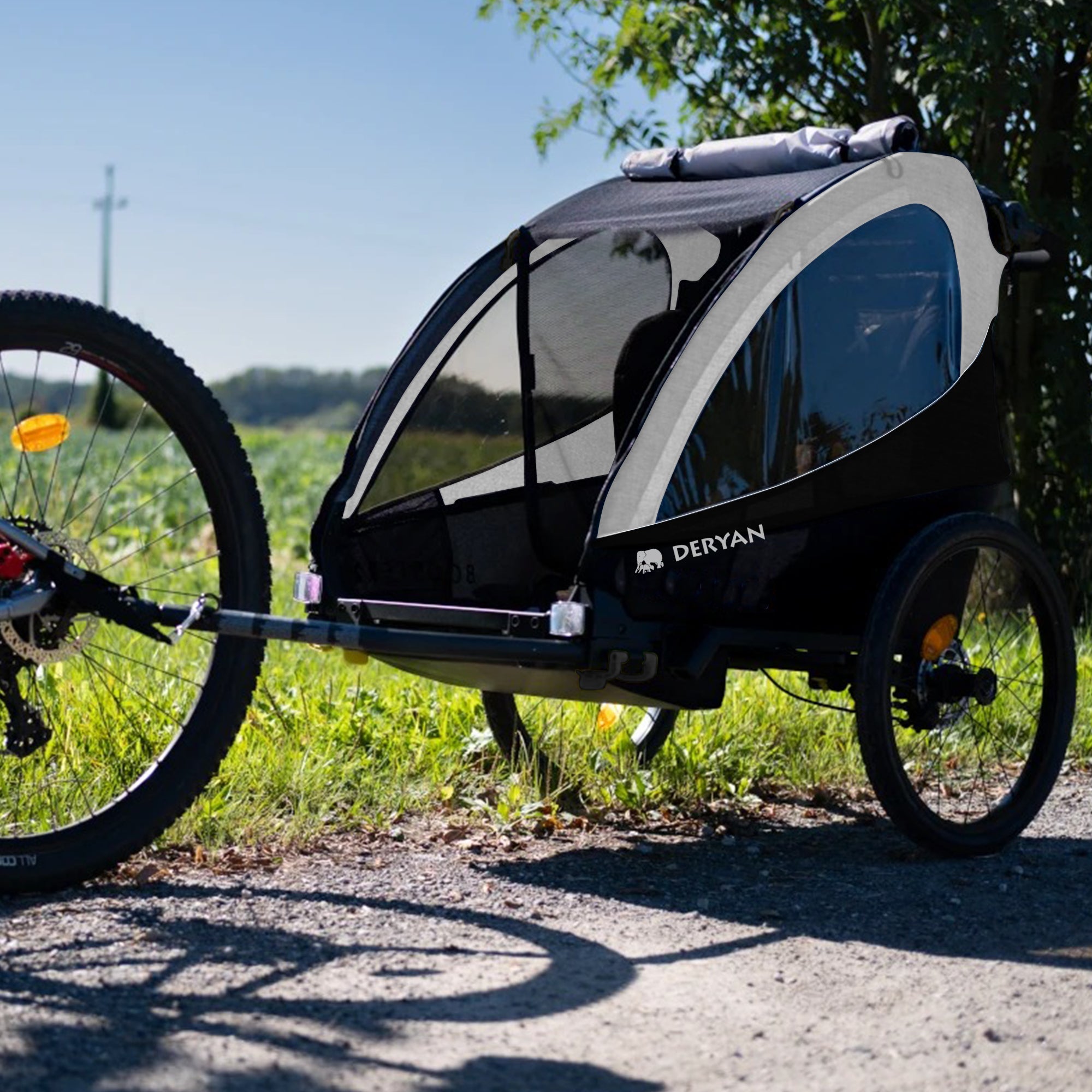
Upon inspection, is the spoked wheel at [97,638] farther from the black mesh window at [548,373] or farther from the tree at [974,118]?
the tree at [974,118]

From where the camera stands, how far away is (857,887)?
154 inches

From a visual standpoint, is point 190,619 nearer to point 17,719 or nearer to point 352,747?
point 17,719

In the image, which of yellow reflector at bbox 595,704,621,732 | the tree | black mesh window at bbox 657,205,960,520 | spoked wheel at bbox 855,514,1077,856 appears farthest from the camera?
the tree

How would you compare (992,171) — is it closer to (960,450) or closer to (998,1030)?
(960,450)

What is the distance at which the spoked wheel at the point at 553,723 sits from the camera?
15.6ft

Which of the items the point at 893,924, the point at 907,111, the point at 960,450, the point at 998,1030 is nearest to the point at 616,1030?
the point at 998,1030

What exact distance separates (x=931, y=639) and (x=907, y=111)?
3.91 meters

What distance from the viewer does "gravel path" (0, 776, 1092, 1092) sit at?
8.80 feet

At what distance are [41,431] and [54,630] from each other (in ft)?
1.75

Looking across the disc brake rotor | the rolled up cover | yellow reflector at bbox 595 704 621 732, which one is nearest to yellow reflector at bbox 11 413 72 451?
the disc brake rotor

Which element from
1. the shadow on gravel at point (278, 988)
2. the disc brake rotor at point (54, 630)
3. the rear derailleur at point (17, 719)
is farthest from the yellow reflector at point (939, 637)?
the rear derailleur at point (17, 719)

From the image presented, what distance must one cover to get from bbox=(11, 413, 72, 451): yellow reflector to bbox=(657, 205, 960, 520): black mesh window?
1.40 m

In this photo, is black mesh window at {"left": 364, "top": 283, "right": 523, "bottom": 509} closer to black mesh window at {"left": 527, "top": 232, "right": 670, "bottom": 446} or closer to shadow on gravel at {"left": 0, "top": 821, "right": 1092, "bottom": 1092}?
black mesh window at {"left": 527, "top": 232, "right": 670, "bottom": 446}

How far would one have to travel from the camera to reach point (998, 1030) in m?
2.94
